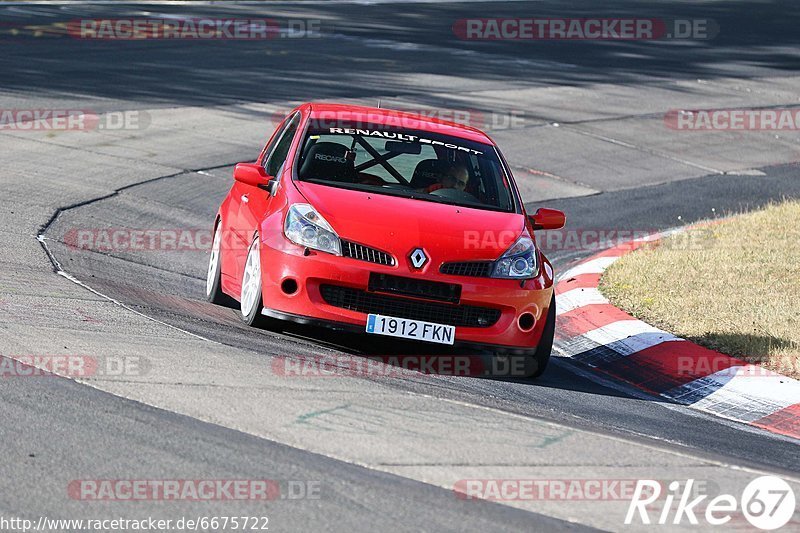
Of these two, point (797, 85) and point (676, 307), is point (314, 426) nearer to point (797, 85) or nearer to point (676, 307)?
point (676, 307)

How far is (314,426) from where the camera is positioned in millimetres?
6008

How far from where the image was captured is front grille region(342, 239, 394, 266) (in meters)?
7.78

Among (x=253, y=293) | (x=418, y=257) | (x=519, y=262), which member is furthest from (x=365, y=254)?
(x=519, y=262)

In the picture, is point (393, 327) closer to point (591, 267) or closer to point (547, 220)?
point (547, 220)

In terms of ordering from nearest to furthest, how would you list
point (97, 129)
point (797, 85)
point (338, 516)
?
1. point (338, 516)
2. point (97, 129)
3. point (797, 85)

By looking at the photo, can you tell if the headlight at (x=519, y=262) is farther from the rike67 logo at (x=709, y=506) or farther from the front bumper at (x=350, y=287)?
the rike67 logo at (x=709, y=506)

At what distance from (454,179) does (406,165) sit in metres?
0.35

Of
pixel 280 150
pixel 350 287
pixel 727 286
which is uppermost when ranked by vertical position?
pixel 280 150

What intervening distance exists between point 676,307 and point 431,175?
8.30 feet

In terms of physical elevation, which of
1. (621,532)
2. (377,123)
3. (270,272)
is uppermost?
(377,123)

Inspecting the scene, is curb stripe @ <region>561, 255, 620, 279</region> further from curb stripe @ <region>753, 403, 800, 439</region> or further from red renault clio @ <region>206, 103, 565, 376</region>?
curb stripe @ <region>753, 403, 800, 439</region>

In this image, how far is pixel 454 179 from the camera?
9055mm

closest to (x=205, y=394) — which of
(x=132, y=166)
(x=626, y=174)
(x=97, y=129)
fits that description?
(x=132, y=166)

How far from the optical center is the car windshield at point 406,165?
28.9 feet
